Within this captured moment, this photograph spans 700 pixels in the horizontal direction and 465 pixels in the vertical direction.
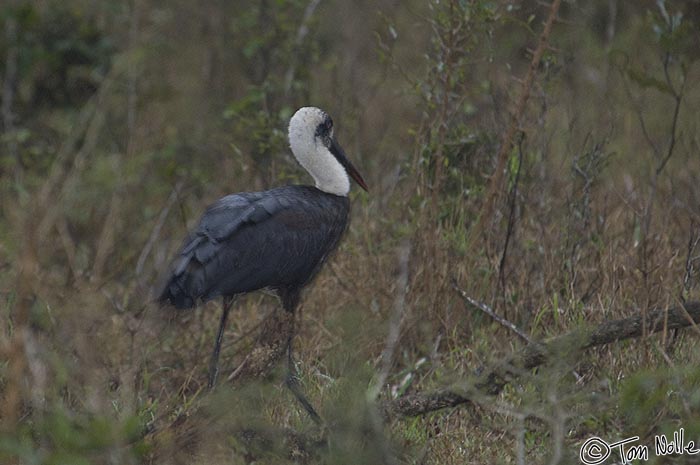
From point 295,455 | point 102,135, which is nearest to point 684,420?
point 295,455

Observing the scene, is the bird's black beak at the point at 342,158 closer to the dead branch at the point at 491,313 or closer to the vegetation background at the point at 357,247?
the vegetation background at the point at 357,247

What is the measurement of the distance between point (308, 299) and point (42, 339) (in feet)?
4.30

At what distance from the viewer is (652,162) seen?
704cm

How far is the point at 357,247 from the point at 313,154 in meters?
0.65

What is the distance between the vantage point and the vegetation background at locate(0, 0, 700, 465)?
11.6 ft

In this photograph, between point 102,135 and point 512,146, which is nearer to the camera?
point 512,146

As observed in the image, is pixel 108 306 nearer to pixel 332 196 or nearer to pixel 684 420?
pixel 332 196

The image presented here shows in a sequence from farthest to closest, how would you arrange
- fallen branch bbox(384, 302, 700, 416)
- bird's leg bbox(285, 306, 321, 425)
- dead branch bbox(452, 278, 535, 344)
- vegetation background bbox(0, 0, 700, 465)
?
dead branch bbox(452, 278, 535, 344) → bird's leg bbox(285, 306, 321, 425) → fallen branch bbox(384, 302, 700, 416) → vegetation background bbox(0, 0, 700, 465)

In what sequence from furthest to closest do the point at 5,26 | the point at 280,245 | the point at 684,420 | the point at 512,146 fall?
the point at 5,26, the point at 512,146, the point at 280,245, the point at 684,420

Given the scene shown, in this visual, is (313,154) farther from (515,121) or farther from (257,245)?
(515,121)

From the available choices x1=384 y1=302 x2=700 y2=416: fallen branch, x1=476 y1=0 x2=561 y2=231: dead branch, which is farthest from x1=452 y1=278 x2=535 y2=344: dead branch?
x1=384 y1=302 x2=700 y2=416: fallen branch
